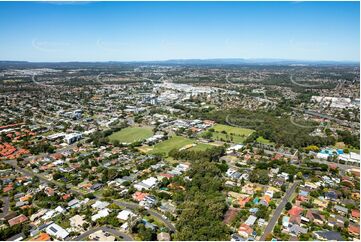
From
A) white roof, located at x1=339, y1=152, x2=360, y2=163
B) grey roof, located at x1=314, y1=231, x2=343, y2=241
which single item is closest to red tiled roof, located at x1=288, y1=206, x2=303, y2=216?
grey roof, located at x1=314, y1=231, x2=343, y2=241

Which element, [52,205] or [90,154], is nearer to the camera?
[52,205]

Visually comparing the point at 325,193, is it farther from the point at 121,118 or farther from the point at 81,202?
the point at 121,118

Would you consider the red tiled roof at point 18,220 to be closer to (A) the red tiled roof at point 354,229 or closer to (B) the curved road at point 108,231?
(B) the curved road at point 108,231

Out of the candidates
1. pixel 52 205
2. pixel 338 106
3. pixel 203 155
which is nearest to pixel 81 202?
pixel 52 205

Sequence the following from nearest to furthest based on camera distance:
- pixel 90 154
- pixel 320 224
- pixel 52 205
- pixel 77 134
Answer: pixel 320 224, pixel 52 205, pixel 90 154, pixel 77 134

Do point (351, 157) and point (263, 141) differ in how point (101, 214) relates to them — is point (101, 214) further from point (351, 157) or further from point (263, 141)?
point (351, 157)

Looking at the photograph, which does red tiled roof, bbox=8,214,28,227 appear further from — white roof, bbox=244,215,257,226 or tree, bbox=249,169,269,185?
tree, bbox=249,169,269,185

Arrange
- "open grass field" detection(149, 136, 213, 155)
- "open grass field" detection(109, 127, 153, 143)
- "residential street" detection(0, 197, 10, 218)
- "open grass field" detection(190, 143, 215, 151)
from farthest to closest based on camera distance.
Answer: "open grass field" detection(109, 127, 153, 143)
"open grass field" detection(190, 143, 215, 151)
"open grass field" detection(149, 136, 213, 155)
"residential street" detection(0, 197, 10, 218)
